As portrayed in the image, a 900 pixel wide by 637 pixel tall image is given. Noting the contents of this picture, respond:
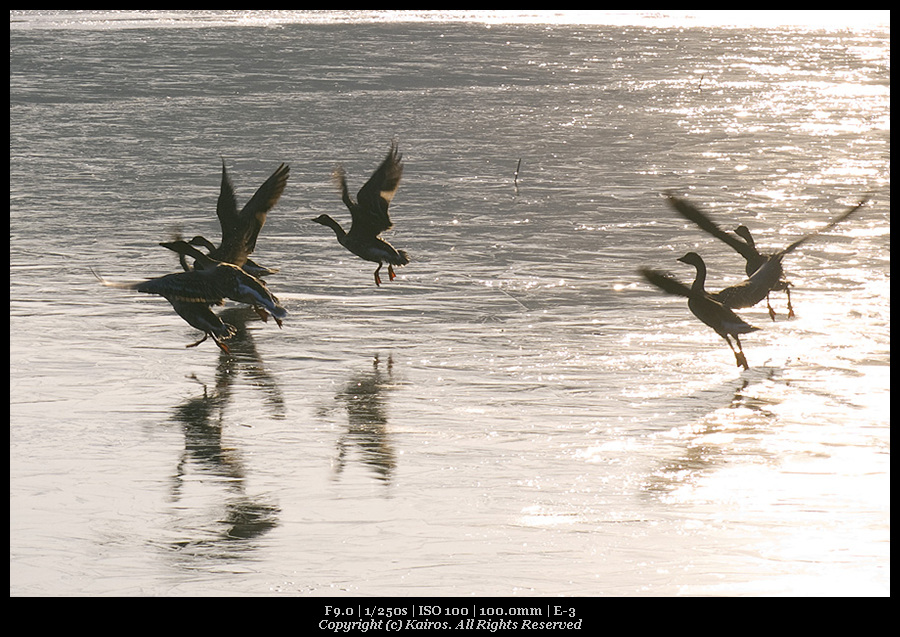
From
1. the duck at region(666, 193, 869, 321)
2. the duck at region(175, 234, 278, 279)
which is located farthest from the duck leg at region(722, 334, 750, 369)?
the duck at region(175, 234, 278, 279)

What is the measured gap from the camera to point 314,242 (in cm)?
1451

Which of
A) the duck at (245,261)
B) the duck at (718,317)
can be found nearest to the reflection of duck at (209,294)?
the duck at (245,261)

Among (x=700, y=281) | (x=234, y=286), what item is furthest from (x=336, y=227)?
(x=700, y=281)

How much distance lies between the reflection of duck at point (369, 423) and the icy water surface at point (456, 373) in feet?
0.10

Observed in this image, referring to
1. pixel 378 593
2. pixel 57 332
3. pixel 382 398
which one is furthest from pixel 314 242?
pixel 378 593

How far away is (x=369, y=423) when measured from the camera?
883cm

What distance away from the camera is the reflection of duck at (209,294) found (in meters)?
10.3

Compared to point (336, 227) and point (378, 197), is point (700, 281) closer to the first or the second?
point (378, 197)

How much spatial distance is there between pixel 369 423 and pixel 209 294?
7.21 ft

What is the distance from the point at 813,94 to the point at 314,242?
50.6 feet

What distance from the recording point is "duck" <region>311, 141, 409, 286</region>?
502 inches

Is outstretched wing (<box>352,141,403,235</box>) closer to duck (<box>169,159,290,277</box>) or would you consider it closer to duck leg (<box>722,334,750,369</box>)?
duck (<box>169,159,290,277</box>)

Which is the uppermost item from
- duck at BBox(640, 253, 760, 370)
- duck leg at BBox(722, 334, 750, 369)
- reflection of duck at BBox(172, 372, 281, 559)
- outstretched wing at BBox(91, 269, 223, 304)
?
outstretched wing at BBox(91, 269, 223, 304)

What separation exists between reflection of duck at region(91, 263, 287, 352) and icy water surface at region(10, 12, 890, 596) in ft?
1.08
